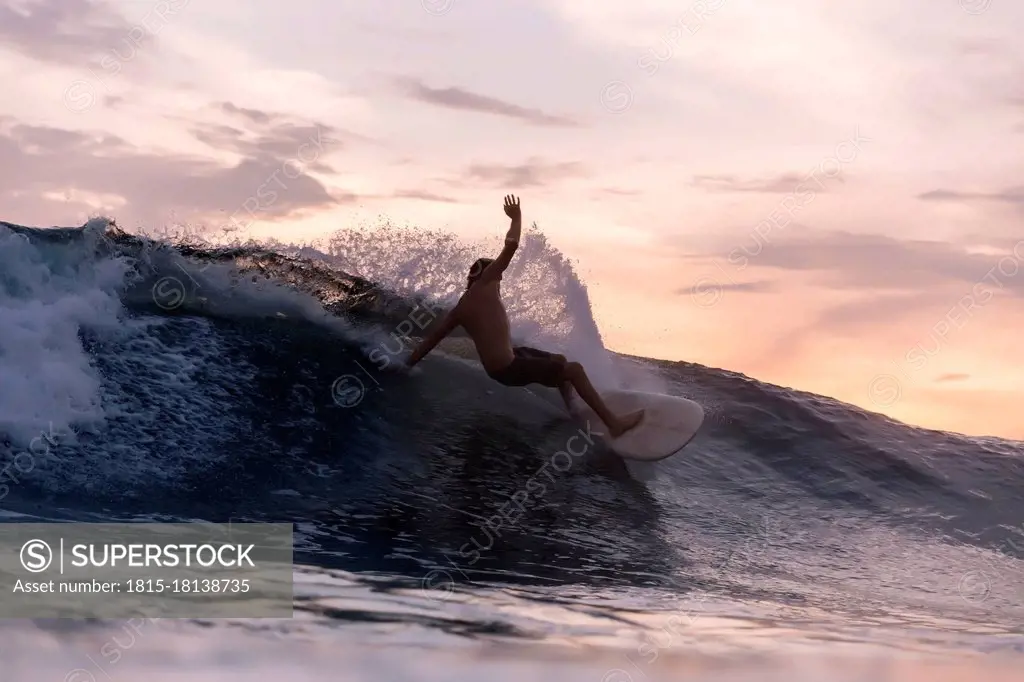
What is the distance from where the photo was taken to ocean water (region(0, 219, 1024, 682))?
3.58 m

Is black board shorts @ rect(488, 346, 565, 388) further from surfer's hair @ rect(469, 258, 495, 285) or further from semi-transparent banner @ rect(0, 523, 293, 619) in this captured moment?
semi-transparent banner @ rect(0, 523, 293, 619)

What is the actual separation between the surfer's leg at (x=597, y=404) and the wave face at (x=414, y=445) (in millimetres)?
305

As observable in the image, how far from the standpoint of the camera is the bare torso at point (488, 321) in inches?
286

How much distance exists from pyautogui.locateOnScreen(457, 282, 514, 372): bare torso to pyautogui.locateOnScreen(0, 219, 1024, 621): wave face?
2.78 ft

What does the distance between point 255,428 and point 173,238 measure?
3587 millimetres

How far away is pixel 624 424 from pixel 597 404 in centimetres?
36

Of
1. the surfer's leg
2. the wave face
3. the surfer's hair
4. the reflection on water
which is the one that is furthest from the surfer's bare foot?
the reflection on water

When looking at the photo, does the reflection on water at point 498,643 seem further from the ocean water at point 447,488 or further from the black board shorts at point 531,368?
the black board shorts at point 531,368

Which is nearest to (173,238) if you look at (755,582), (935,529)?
(755,582)

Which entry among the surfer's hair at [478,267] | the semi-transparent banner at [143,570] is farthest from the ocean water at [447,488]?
the surfer's hair at [478,267]

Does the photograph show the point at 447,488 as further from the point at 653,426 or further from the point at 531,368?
the point at 653,426

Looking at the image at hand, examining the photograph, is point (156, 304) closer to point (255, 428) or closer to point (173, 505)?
point (255, 428)

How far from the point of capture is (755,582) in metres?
5.37

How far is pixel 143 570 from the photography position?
4.20 metres
